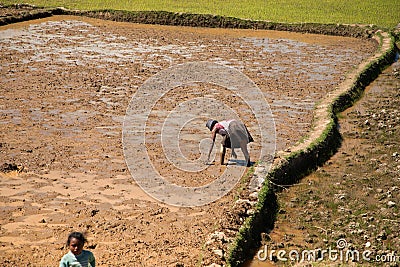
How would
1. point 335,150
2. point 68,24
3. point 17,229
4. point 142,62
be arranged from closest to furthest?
point 17,229 → point 335,150 → point 142,62 → point 68,24

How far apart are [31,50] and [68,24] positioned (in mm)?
5067

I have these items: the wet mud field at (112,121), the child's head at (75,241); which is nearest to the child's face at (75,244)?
the child's head at (75,241)

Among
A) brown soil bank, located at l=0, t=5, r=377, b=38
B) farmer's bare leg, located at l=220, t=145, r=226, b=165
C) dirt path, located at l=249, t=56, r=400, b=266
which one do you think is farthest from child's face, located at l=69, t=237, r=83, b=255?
brown soil bank, located at l=0, t=5, r=377, b=38

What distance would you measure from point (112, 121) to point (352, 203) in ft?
16.1

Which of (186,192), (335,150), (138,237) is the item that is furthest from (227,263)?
(335,150)

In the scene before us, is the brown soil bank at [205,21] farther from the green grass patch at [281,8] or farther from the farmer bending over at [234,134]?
the farmer bending over at [234,134]

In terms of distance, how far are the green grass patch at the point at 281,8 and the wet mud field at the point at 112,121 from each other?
194cm

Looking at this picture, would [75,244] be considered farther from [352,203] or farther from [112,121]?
[112,121]

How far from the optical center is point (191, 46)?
1791 cm

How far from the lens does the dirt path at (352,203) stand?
6.09m

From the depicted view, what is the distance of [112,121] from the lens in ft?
34.5

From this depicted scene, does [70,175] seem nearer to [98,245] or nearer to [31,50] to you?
[98,245]

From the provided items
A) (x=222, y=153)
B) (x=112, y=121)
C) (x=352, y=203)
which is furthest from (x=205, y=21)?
(x=352, y=203)

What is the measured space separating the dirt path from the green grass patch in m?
12.3
